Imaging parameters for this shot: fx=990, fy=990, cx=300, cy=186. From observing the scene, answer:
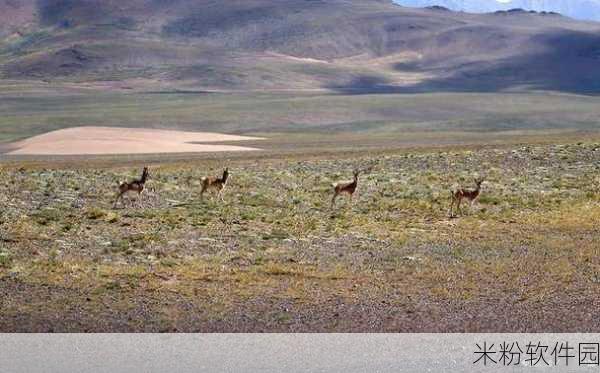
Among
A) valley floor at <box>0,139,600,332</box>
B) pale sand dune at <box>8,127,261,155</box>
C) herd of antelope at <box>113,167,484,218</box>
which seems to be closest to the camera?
valley floor at <box>0,139,600,332</box>

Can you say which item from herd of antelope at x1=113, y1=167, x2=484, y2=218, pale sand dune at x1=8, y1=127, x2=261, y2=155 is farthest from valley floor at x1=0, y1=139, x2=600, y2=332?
pale sand dune at x1=8, y1=127, x2=261, y2=155

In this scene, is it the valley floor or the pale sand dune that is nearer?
the valley floor

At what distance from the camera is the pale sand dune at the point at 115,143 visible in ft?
211

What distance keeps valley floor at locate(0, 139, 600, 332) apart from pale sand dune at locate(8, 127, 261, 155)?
3724 centimetres

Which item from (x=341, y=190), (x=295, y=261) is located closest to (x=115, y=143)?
(x=341, y=190)

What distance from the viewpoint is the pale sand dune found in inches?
2527

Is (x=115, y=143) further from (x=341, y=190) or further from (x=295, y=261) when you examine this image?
(x=295, y=261)

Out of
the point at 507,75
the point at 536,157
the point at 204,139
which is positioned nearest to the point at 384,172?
the point at 536,157

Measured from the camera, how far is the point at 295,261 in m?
15.2

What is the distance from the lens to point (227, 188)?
2748 cm

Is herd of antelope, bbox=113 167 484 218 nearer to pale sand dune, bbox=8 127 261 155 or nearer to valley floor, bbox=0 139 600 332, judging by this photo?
valley floor, bbox=0 139 600 332

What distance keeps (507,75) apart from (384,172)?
163154 millimetres

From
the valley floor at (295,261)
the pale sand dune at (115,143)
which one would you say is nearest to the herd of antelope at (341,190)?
the valley floor at (295,261)

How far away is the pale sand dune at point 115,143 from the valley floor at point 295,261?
3724 cm
